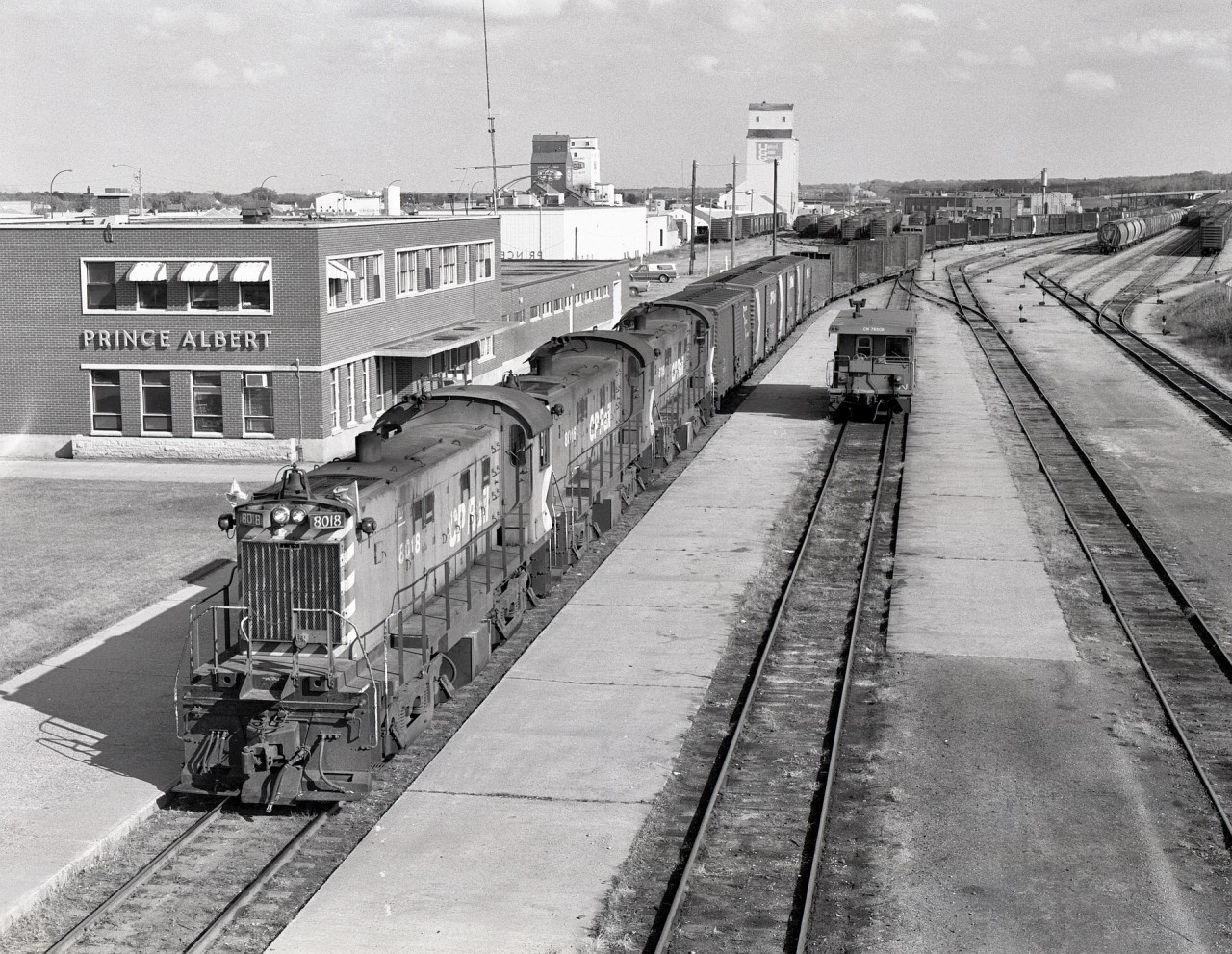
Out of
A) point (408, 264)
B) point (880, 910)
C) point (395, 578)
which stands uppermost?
point (408, 264)

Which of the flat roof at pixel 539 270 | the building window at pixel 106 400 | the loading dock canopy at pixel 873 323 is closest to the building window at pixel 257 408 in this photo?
the building window at pixel 106 400

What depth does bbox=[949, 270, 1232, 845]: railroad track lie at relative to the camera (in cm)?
1814

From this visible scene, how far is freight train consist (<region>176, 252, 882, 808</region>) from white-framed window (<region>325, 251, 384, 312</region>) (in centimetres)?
1110

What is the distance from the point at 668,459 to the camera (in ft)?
118

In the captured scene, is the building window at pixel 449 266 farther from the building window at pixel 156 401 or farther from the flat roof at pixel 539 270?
the building window at pixel 156 401

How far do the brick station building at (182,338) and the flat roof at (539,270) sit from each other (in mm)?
18792

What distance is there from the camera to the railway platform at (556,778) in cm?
1298

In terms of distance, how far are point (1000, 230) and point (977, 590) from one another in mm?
137155

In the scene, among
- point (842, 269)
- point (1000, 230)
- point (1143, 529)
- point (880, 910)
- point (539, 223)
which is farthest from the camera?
point (1000, 230)

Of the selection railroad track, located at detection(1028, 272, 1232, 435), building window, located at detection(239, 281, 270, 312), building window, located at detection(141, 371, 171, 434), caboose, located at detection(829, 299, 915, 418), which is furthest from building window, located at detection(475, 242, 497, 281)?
railroad track, located at detection(1028, 272, 1232, 435)

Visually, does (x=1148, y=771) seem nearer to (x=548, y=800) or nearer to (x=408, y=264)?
(x=548, y=800)

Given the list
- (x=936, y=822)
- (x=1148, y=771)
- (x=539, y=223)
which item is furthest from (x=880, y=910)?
(x=539, y=223)

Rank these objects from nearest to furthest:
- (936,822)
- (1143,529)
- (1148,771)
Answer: (936,822), (1148,771), (1143,529)

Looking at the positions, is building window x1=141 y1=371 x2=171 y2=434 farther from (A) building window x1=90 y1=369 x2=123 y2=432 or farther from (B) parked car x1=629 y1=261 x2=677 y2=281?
(B) parked car x1=629 y1=261 x2=677 y2=281
